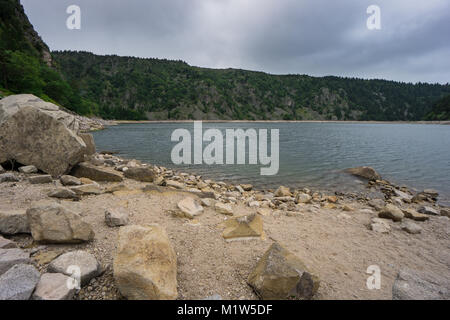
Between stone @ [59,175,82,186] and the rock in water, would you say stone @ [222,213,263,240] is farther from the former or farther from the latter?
the rock in water

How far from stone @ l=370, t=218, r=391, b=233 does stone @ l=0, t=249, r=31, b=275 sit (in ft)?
27.7

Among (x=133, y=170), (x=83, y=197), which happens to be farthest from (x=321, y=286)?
(x=133, y=170)

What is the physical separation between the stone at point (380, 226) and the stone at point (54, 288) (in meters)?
7.81

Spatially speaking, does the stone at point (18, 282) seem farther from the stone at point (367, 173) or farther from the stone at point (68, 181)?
the stone at point (367, 173)

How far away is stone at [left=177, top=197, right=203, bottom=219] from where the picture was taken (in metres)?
6.16

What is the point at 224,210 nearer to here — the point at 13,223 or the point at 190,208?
the point at 190,208

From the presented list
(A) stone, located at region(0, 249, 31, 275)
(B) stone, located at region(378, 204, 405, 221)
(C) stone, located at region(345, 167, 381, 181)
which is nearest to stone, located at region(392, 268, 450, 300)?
(B) stone, located at region(378, 204, 405, 221)

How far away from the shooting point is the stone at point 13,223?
3.87m

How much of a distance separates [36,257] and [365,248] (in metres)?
7.00

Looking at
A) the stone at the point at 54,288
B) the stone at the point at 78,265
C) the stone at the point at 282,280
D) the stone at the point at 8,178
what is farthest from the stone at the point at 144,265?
the stone at the point at 8,178

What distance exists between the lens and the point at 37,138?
7.77 metres

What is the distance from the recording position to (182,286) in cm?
339

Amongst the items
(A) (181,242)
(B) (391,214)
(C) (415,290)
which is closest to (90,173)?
(A) (181,242)
